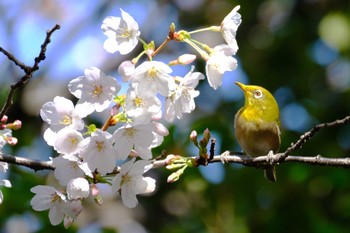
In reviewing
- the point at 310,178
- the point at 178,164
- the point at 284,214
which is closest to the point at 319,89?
the point at 310,178

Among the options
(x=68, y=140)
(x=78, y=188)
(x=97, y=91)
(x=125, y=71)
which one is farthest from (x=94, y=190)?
(x=125, y=71)

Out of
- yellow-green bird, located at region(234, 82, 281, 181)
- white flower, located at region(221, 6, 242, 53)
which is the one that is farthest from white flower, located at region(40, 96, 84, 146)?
yellow-green bird, located at region(234, 82, 281, 181)

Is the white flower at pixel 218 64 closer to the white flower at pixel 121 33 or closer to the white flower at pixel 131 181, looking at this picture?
the white flower at pixel 121 33

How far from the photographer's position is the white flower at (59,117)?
2.66 meters

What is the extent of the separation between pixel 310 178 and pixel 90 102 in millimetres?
3686

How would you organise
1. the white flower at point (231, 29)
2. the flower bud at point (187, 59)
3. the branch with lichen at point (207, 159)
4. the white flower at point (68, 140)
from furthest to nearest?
the white flower at point (231, 29), the flower bud at point (187, 59), the white flower at point (68, 140), the branch with lichen at point (207, 159)

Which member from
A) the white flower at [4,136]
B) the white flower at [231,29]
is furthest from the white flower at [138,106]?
the white flower at [4,136]

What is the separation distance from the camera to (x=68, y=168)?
8.59ft

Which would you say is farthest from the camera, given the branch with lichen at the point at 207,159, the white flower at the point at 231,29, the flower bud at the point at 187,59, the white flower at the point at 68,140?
the white flower at the point at 231,29

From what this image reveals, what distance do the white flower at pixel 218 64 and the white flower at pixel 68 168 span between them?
2.09 ft

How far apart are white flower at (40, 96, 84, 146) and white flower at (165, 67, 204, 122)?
0.35 metres

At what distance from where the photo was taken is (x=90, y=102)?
2.65 meters

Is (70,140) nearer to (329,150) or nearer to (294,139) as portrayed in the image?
(294,139)

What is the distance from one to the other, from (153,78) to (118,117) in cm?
25
